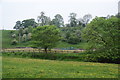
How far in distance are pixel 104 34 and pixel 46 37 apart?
2117cm

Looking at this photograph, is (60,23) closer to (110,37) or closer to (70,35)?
(70,35)

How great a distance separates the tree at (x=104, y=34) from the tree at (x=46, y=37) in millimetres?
14740

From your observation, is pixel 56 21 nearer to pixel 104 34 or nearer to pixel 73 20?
pixel 73 20

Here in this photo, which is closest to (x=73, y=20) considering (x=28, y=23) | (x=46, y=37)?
(x=28, y=23)

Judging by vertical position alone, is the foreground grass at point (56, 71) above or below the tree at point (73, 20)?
below

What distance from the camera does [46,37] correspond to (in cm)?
5019

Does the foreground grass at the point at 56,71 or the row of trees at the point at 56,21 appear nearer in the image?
the foreground grass at the point at 56,71

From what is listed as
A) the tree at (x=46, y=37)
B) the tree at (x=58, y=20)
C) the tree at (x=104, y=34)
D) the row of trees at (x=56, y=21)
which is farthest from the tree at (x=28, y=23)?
the tree at (x=104, y=34)

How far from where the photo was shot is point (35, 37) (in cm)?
5206

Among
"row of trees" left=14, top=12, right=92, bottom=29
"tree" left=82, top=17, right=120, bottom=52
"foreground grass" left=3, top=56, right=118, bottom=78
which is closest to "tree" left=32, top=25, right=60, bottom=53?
"tree" left=82, top=17, right=120, bottom=52

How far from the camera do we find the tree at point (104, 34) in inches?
1375

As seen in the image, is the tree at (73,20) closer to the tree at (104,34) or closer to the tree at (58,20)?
the tree at (58,20)

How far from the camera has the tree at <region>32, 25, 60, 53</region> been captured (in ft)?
160

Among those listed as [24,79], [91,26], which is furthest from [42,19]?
[24,79]
